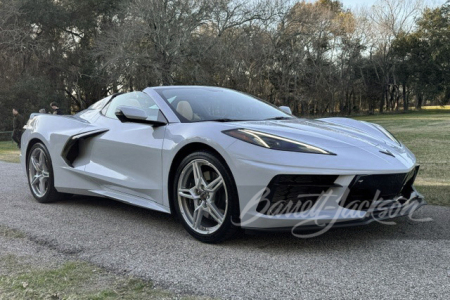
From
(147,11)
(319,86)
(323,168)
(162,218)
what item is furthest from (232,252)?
(319,86)

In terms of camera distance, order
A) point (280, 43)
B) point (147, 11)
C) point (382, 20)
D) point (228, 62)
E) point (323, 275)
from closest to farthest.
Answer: point (323, 275)
point (147, 11)
point (228, 62)
point (280, 43)
point (382, 20)

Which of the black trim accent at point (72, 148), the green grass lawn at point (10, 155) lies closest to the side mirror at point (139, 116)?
the black trim accent at point (72, 148)

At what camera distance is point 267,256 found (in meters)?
3.14

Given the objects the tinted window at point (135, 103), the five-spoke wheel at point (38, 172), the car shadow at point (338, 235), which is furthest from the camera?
the five-spoke wheel at point (38, 172)

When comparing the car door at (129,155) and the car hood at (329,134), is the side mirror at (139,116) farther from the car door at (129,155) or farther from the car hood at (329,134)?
the car hood at (329,134)

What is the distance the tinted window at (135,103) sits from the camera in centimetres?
421

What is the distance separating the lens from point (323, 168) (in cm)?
311

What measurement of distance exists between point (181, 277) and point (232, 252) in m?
0.60

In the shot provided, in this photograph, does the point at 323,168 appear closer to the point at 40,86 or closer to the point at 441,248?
the point at 441,248

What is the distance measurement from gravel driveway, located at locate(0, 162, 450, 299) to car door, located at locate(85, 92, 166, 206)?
0.36m

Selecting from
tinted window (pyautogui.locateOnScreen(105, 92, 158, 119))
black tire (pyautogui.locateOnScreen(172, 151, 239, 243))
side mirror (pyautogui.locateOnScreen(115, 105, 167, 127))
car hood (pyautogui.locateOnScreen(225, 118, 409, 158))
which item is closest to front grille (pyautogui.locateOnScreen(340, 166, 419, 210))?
car hood (pyautogui.locateOnScreen(225, 118, 409, 158))

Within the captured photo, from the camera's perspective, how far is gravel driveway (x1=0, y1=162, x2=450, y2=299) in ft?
8.32

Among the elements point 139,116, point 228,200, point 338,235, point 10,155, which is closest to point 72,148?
point 139,116

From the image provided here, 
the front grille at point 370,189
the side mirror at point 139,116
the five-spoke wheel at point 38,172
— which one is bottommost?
the five-spoke wheel at point 38,172
